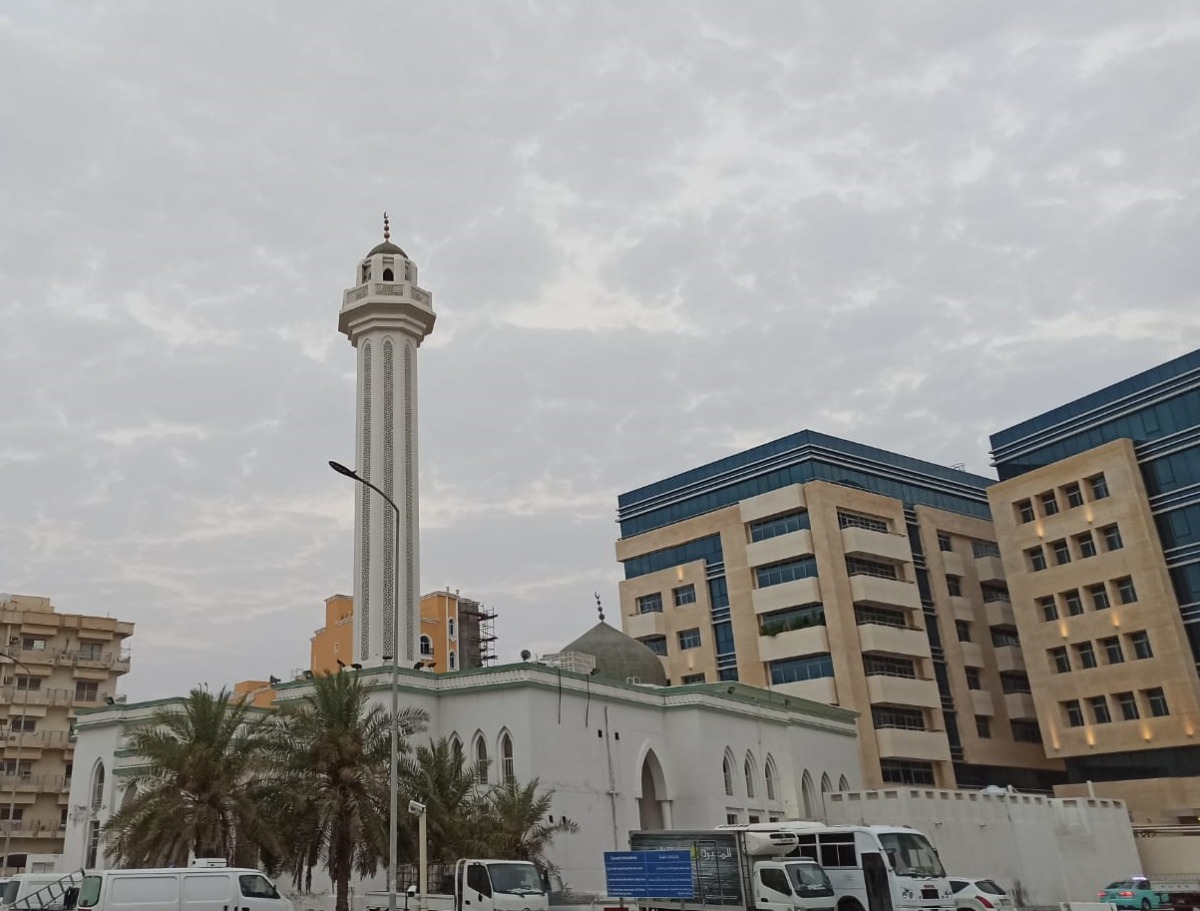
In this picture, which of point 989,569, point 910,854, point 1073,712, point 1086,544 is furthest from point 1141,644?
point 910,854

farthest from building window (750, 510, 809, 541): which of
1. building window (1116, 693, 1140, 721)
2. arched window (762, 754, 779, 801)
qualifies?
arched window (762, 754, 779, 801)

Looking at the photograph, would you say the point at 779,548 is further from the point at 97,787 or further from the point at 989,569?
the point at 97,787

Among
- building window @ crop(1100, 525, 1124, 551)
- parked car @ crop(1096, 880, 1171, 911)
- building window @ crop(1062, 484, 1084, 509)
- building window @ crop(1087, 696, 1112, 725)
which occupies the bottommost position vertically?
parked car @ crop(1096, 880, 1171, 911)

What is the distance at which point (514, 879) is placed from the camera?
25141 mm

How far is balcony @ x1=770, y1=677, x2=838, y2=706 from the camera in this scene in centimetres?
5750

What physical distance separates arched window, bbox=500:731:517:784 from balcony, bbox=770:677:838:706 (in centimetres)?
2583

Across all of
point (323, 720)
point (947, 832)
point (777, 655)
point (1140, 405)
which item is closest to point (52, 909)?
point (323, 720)

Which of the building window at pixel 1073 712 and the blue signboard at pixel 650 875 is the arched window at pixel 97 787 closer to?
the blue signboard at pixel 650 875

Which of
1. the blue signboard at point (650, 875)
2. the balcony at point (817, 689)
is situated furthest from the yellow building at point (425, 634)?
the blue signboard at point (650, 875)

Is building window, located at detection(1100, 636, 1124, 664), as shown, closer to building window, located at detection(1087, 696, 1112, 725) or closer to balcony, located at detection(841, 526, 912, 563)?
building window, located at detection(1087, 696, 1112, 725)

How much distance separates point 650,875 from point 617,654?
20704 millimetres

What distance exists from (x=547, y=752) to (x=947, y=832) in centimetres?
1823

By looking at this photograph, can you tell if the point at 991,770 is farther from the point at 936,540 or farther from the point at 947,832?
the point at 947,832

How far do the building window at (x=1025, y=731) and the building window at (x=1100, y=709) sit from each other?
8.43 meters
